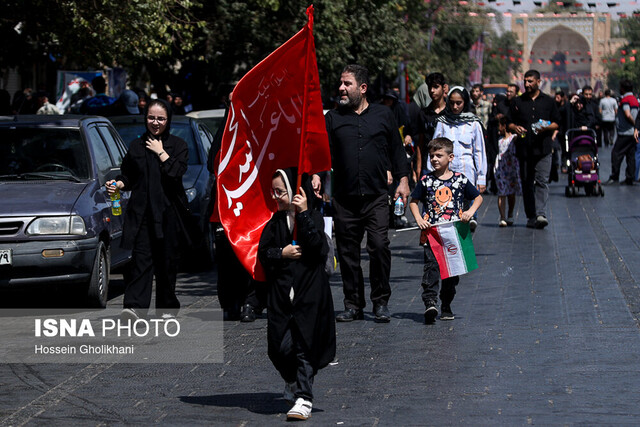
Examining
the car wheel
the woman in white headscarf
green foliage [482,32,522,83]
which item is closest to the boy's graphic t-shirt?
the woman in white headscarf

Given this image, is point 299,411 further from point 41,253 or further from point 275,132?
point 41,253

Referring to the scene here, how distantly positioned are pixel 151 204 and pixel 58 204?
1.39m

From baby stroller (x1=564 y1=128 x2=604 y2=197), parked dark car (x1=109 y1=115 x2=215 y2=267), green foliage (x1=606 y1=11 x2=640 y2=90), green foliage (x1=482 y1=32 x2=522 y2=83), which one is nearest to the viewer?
parked dark car (x1=109 y1=115 x2=215 y2=267)

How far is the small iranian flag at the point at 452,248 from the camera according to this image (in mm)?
9797

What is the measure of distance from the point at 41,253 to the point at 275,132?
3.90 metres

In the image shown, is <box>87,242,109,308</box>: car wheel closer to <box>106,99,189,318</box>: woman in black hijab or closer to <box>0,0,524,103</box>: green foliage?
<box>106,99,189,318</box>: woman in black hijab

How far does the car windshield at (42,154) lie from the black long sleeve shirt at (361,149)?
269cm

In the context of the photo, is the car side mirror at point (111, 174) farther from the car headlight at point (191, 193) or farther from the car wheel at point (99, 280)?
the car headlight at point (191, 193)

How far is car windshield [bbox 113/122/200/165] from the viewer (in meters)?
14.5

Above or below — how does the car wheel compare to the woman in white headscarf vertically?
below

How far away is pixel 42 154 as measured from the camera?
1176 centimetres

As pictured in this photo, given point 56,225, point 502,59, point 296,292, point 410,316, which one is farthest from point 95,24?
point 502,59

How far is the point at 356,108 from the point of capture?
10.0 meters

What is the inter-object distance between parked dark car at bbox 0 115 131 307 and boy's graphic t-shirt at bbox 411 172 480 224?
2831mm
